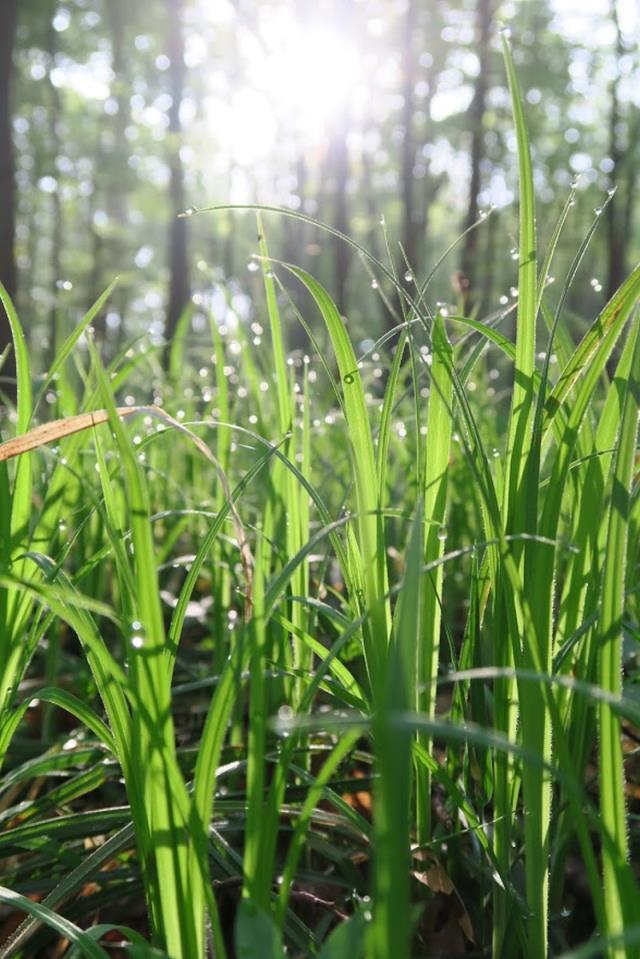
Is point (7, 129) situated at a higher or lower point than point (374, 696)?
higher

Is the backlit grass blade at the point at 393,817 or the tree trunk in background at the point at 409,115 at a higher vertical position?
the tree trunk in background at the point at 409,115

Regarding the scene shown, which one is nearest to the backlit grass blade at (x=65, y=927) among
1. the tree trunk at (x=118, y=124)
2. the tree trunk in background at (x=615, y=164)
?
the tree trunk in background at (x=615, y=164)

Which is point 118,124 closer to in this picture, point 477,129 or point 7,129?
point 477,129

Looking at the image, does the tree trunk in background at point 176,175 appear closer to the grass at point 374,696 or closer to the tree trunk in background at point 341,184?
the tree trunk in background at point 341,184

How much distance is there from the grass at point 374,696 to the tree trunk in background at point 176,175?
8.23 m

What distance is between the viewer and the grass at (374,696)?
18.6 inches

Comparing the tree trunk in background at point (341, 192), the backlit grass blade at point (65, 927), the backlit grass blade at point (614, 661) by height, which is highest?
the tree trunk in background at point (341, 192)

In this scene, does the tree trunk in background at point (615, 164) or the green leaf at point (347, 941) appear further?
the tree trunk in background at point (615, 164)

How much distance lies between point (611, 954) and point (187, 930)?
0.26m

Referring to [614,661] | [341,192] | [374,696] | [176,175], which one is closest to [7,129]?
[176,175]

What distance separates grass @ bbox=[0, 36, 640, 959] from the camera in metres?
0.47

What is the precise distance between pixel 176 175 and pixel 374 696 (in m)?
10.1

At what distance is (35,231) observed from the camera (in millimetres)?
16312

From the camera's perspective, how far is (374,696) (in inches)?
24.9
